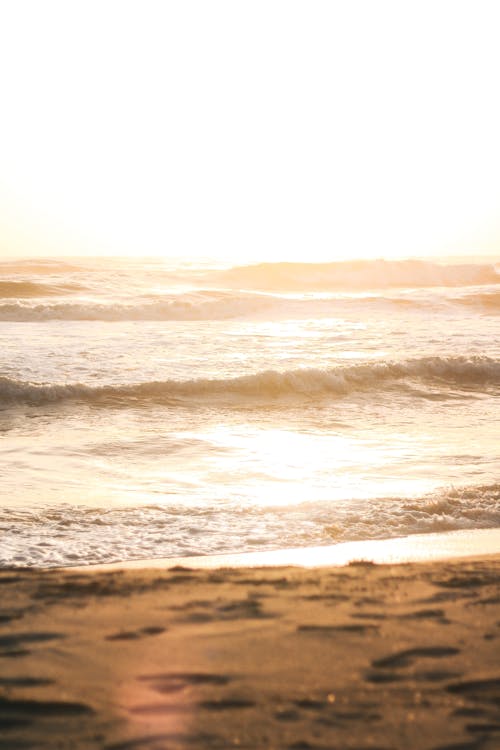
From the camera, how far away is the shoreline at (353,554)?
439 cm

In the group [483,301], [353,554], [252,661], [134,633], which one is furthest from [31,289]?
[252,661]

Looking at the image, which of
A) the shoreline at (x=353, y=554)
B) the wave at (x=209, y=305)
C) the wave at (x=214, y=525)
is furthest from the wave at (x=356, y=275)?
the shoreline at (x=353, y=554)

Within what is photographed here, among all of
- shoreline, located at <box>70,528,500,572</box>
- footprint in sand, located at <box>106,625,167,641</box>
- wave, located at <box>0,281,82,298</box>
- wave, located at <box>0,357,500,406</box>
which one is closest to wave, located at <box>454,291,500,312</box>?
wave, located at <box>0,281,82,298</box>

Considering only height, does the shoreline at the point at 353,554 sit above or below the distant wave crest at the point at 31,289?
below

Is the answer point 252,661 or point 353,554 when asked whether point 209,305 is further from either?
point 252,661

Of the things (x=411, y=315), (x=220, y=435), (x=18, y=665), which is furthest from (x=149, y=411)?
(x=411, y=315)

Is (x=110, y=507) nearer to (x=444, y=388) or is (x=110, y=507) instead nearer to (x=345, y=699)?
(x=345, y=699)

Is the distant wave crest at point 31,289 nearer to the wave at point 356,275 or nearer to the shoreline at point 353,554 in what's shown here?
the wave at point 356,275

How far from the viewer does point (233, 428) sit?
9.18 meters

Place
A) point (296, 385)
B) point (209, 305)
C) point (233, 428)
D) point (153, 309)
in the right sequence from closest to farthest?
point (233, 428) < point (296, 385) < point (153, 309) < point (209, 305)

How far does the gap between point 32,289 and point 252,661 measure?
24.8m

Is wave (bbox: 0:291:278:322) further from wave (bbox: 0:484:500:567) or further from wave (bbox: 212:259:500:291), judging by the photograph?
wave (bbox: 0:484:500:567)

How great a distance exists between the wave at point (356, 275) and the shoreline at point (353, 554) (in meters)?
28.0

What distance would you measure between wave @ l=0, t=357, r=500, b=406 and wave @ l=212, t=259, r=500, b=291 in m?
20.3
